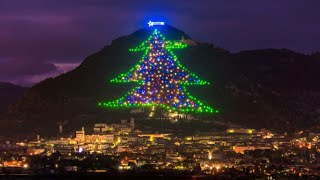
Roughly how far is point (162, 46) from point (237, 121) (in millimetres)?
11928

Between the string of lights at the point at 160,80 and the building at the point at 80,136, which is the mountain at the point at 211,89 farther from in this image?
the building at the point at 80,136

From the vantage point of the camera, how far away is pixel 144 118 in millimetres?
111375

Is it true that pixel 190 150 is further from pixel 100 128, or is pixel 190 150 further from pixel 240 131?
pixel 240 131

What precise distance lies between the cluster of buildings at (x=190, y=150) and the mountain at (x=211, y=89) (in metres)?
2.76

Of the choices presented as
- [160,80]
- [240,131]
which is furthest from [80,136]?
[160,80]

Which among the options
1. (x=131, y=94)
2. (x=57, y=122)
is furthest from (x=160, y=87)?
(x=57, y=122)

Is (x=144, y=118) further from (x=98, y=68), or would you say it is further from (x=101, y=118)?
(x=98, y=68)

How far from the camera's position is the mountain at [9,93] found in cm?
12725

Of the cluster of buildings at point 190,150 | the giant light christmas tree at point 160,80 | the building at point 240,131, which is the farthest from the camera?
the giant light christmas tree at point 160,80

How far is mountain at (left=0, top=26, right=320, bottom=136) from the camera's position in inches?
4444

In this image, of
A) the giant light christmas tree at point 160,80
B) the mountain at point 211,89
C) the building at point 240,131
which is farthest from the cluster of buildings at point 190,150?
the giant light christmas tree at point 160,80

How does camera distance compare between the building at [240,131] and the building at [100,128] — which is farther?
the building at [240,131]

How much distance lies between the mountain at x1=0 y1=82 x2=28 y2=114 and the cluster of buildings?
1837 cm

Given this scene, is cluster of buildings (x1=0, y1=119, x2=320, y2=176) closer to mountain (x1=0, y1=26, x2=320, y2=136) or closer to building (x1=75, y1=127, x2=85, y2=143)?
building (x1=75, y1=127, x2=85, y2=143)
